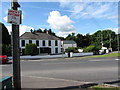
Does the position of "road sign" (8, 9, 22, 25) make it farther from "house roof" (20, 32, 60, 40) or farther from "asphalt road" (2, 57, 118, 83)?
"house roof" (20, 32, 60, 40)

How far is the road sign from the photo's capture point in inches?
181

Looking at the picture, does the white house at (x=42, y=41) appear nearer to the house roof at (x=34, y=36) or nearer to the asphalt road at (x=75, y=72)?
the house roof at (x=34, y=36)

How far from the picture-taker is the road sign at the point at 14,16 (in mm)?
4595

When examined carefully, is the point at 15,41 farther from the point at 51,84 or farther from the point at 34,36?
the point at 34,36

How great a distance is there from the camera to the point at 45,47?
4678 cm

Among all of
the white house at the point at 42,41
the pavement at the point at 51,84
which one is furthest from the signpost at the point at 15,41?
the white house at the point at 42,41

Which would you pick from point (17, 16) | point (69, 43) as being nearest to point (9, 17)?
point (17, 16)

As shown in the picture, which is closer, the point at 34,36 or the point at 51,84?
the point at 51,84

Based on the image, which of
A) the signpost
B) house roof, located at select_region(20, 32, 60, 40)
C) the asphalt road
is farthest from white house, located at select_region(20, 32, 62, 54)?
the signpost

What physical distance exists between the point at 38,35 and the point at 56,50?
7888 millimetres

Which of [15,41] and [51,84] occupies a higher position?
[15,41]

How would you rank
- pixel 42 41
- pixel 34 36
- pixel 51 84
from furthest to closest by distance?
pixel 42 41 < pixel 34 36 < pixel 51 84

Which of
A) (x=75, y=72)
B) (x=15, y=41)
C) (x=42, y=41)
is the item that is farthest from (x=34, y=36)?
(x=15, y=41)

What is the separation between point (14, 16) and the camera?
185 inches
